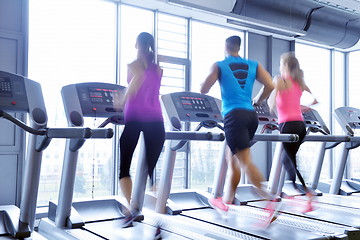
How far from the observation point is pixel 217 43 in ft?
20.9

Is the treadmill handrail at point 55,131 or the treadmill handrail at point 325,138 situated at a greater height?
the treadmill handrail at point 55,131

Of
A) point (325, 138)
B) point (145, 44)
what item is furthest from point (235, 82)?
point (325, 138)

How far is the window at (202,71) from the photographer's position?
6.00 meters

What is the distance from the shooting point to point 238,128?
309 centimetres

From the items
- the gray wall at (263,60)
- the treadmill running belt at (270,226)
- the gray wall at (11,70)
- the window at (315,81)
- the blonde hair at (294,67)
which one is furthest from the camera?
the window at (315,81)

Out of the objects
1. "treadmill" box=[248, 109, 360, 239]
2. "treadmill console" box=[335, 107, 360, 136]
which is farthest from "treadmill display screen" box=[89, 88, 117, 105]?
"treadmill console" box=[335, 107, 360, 136]

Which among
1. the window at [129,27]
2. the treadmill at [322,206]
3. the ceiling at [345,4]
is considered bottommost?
the treadmill at [322,206]

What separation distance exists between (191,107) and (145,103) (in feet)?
3.77

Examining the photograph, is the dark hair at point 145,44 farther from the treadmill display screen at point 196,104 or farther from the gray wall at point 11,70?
the gray wall at point 11,70

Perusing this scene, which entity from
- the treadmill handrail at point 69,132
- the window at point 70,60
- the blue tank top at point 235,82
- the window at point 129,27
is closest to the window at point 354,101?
the window at point 129,27

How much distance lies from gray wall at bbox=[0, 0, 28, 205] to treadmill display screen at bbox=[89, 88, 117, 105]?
51.8 inches

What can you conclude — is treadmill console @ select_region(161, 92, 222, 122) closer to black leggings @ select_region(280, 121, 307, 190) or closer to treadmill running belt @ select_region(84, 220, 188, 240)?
black leggings @ select_region(280, 121, 307, 190)

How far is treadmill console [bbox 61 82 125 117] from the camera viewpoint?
10.8ft

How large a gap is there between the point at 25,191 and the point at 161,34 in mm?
3305
